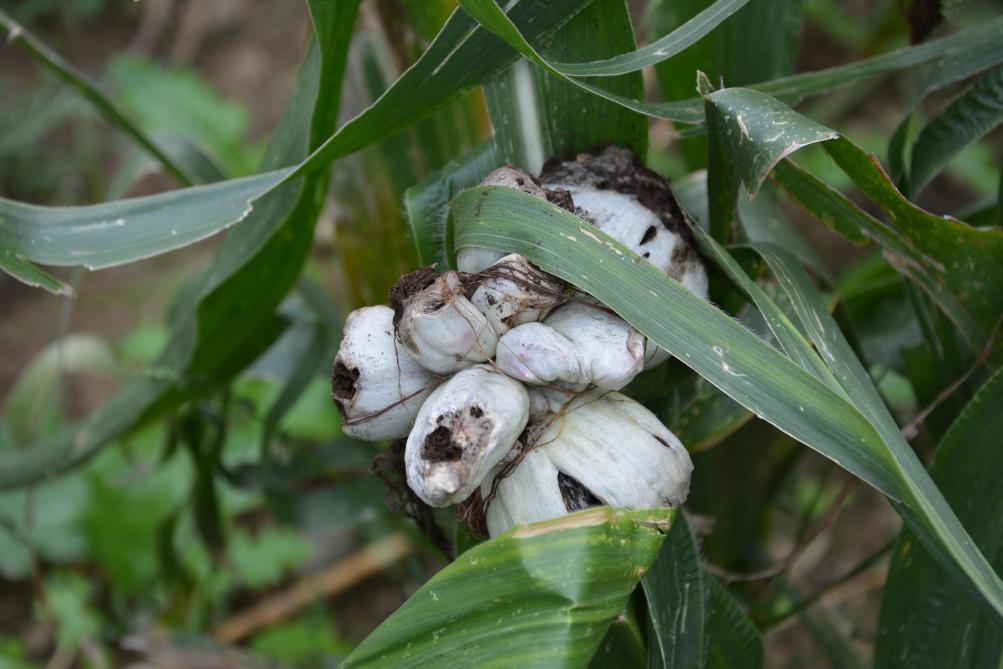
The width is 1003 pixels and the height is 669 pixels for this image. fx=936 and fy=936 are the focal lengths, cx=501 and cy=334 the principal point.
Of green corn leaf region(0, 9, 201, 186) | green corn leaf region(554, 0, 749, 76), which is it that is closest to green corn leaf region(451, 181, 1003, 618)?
green corn leaf region(554, 0, 749, 76)

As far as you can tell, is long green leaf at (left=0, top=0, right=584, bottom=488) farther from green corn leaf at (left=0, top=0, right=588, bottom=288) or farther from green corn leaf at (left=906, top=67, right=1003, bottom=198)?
green corn leaf at (left=906, top=67, right=1003, bottom=198)

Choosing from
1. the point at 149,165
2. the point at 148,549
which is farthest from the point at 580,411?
the point at 148,549

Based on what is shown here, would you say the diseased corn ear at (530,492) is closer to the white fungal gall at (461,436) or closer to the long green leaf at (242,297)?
the white fungal gall at (461,436)

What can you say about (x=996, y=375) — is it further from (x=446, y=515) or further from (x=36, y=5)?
(x=36, y=5)

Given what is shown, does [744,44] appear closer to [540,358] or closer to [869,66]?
[869,66]

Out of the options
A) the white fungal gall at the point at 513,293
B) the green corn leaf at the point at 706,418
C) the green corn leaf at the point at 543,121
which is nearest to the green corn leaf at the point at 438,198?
the green corn leaf at the point at 543,121
